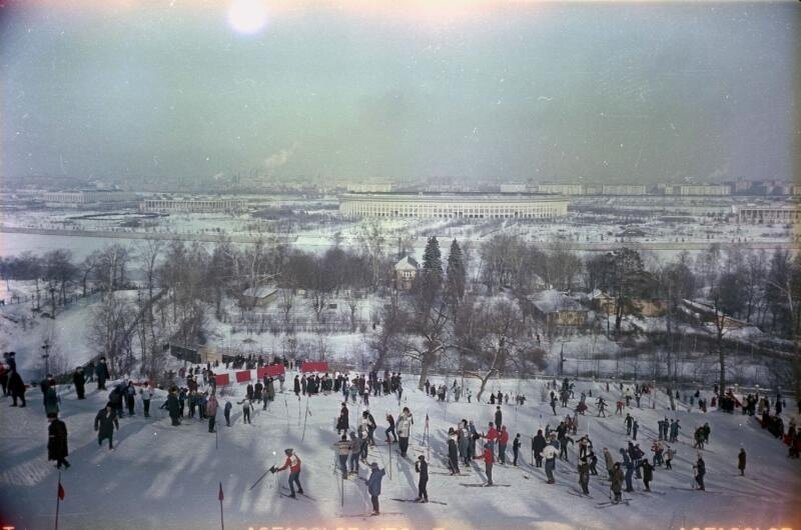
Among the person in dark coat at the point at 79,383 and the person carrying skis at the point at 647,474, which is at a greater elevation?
the person in dark coat at the point at 79,383

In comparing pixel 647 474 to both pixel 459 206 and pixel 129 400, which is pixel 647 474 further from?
pixel 459 206

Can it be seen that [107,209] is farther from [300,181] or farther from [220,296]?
[220,296]

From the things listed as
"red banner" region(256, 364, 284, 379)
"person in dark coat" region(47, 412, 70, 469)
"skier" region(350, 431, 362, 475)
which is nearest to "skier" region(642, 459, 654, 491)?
"skier" region(350, 431, 362, 475)

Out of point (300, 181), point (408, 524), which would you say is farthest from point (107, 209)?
point (408, 524)

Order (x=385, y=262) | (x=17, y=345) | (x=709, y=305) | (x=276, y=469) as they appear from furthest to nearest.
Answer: (x=385, y=262), (x=709, y=305), (x=17, y=345), (x=276, y=469)

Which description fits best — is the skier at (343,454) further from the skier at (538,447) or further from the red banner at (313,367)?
the red banner at (313,367)

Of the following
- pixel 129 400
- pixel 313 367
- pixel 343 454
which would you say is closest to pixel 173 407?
pixel 129 400

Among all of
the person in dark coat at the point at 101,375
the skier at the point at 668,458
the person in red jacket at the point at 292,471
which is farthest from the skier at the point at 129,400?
the skier at the point at 668,458
